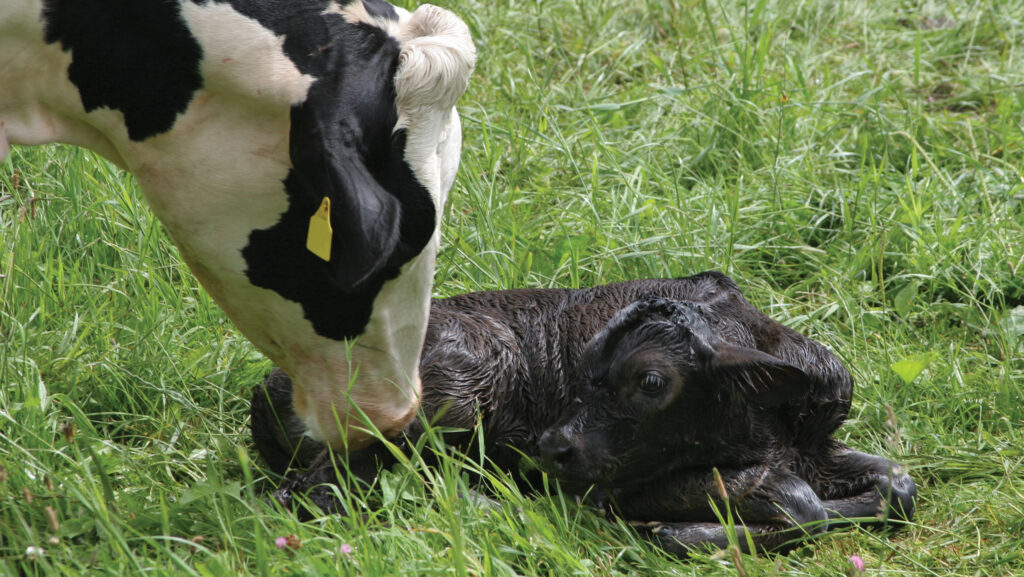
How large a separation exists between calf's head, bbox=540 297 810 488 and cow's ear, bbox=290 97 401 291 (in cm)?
86

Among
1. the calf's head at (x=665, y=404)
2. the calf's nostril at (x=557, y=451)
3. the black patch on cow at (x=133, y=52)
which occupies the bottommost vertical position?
the calf's nostril at (x=557, y=451)

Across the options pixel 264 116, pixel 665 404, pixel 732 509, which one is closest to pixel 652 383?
pixel 665 404

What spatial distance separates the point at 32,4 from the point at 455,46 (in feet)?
3.08

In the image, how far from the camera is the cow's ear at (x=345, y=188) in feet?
9.06

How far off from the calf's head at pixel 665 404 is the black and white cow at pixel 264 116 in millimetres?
682

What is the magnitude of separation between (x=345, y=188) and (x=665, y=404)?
1.11 meters

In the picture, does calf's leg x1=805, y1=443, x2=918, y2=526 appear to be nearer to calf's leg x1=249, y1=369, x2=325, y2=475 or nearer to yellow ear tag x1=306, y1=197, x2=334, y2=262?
calf's leg x1=249, y1=369, x2=325, y2=475

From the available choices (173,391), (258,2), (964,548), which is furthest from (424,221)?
(964,548)

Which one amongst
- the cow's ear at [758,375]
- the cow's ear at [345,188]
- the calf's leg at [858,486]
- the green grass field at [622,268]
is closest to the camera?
the cow's ear at [345,188]

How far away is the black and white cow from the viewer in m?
2.81

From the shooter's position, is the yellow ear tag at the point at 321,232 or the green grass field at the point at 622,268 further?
the green grass field at the point at 622,268

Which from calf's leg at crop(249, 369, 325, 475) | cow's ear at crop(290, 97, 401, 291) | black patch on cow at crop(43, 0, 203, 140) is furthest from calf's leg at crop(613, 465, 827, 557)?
black patch on cow at crop(43, 0, 203, 140)

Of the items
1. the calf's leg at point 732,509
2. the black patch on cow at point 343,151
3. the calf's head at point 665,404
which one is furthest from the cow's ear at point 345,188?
the calf's leg at point 732,509

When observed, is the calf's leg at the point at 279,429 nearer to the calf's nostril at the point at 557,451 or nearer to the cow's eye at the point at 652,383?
the calf's nostril at the point at 557,451
